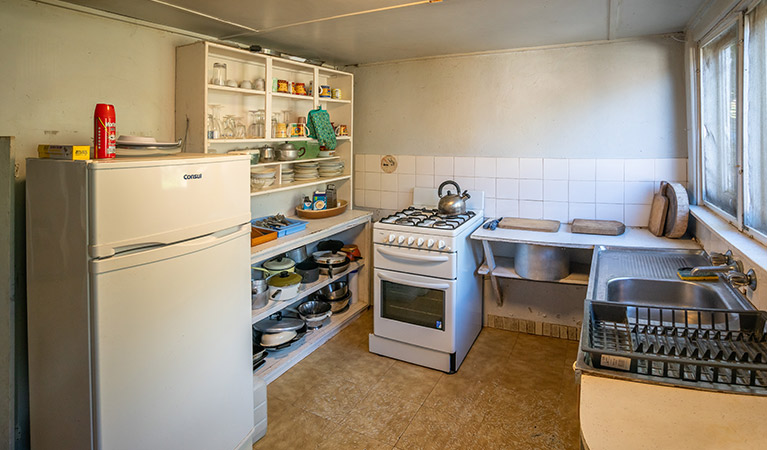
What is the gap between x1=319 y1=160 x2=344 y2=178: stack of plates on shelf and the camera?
3.72m

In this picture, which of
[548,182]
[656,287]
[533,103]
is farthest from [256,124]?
[656,287]

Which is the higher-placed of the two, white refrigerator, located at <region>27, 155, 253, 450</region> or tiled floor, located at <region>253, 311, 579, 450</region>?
white refrigerator, located at <region>27, 155, 253, 450</region>

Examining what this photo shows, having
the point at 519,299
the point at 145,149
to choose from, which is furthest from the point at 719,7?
the point at 145,149

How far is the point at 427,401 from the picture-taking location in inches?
107

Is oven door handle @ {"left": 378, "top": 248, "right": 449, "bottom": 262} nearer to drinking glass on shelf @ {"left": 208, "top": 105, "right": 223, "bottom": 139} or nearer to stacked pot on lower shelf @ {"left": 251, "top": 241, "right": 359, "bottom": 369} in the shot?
stacked pot on lower shelf @ {"left": 251, "top": 241, "right": 359, "bottom": 369}

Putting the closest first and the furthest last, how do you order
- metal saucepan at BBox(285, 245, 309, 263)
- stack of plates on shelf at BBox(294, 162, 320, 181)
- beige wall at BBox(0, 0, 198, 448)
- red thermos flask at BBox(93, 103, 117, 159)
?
red thermos flask at BBox(93, 103, 117, 159) → beige wall at BBox(0, 0, 198, 448) → stack of plates on shelf at BBox(294, 162, 320, 181) → metal saucepan at BBox(285, 245, 309, 263)

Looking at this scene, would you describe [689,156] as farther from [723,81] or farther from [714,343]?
[714,343]

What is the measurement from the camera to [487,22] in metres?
2.64

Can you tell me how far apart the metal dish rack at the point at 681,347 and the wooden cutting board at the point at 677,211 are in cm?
140

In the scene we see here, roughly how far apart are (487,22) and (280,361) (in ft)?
7.84

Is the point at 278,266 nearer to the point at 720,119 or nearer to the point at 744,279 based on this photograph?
the point at 744,279

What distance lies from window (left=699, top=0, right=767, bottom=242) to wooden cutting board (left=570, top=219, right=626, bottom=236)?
500 millimetres

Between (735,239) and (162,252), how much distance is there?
7.47 feet

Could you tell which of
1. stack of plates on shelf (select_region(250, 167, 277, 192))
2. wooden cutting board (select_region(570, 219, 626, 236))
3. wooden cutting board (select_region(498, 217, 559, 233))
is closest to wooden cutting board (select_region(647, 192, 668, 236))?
wooden cutting board (select_region(570, 219, 626, 236))
